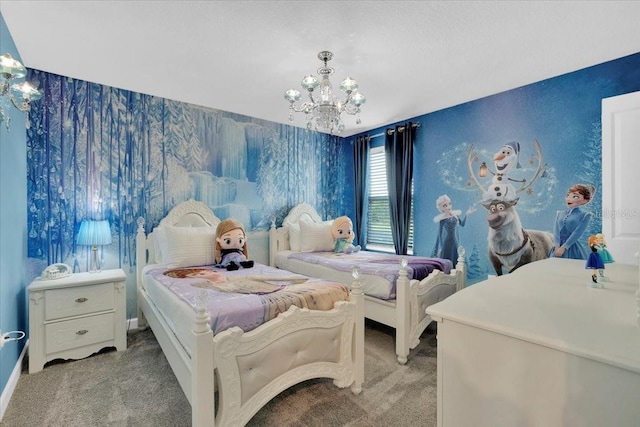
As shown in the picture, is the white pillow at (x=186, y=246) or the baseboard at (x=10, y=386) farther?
the white pillow at (x=186, y=246)

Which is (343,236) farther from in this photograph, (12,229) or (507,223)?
(12,229)

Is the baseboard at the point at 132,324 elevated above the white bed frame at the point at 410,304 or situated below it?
below

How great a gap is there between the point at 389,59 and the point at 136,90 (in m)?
2.55

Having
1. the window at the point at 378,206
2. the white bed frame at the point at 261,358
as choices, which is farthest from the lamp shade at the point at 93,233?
the window at the point at 378,206

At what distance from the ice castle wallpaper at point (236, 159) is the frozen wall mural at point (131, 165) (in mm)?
→ 10

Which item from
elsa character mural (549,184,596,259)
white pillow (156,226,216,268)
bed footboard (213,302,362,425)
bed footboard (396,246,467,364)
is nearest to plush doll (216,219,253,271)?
white pillow (156,226,216,268)

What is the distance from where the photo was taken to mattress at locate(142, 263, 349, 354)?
1.65 meters

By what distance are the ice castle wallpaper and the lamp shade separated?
26 centimetres

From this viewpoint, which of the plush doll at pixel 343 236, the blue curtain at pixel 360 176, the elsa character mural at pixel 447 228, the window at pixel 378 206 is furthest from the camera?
the blue curtain at pixel 360 176

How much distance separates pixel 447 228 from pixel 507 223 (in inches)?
26.2

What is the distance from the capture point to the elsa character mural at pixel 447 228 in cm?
362

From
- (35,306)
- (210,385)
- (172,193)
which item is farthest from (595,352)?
(172,193)

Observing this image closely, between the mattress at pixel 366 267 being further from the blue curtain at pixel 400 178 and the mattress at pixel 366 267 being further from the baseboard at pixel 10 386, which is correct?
the baseboard at pixel 10 386

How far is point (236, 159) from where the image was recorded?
3.78m
